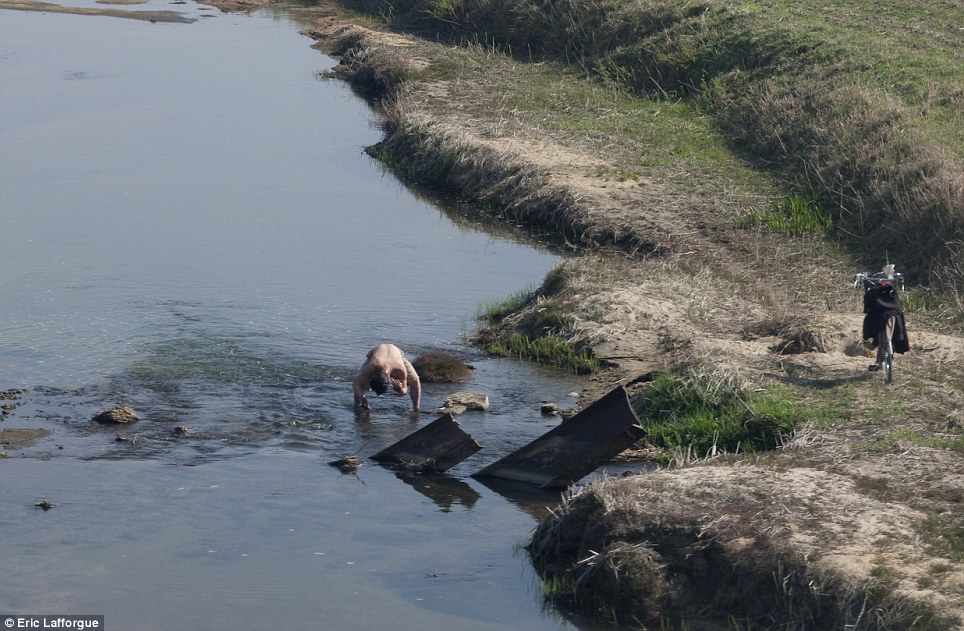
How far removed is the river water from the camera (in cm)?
909

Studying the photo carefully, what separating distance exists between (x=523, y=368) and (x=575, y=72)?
14.3 metres

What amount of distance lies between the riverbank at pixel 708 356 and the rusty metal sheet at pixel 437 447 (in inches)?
65.8

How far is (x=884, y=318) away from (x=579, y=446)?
292 centimetres

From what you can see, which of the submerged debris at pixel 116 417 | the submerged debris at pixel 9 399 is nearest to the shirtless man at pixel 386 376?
the submerged debris at pixel 116 417

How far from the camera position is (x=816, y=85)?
20844 millimetres

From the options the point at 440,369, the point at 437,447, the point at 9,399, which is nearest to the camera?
the point at 437,447

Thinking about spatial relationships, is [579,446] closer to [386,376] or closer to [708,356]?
[708,356]

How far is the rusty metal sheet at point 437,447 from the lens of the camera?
10906 mm

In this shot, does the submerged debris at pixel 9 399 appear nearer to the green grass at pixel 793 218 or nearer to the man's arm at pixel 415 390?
the man's arm at pixel 415 390

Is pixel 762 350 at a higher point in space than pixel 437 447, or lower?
higher

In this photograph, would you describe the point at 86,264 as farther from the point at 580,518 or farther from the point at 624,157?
the point at 580,518

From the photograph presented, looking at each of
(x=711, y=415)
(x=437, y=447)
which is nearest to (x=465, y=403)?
(x=437, y=447)

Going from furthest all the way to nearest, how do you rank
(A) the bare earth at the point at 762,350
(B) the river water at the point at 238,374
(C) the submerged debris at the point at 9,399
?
(C) the submerged debris at the point at 9,399, (B) the river water at the point at 238,374, (A) the bare earth at the point at 762,350

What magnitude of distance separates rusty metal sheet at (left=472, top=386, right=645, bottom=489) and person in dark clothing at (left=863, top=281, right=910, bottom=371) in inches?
94.8
